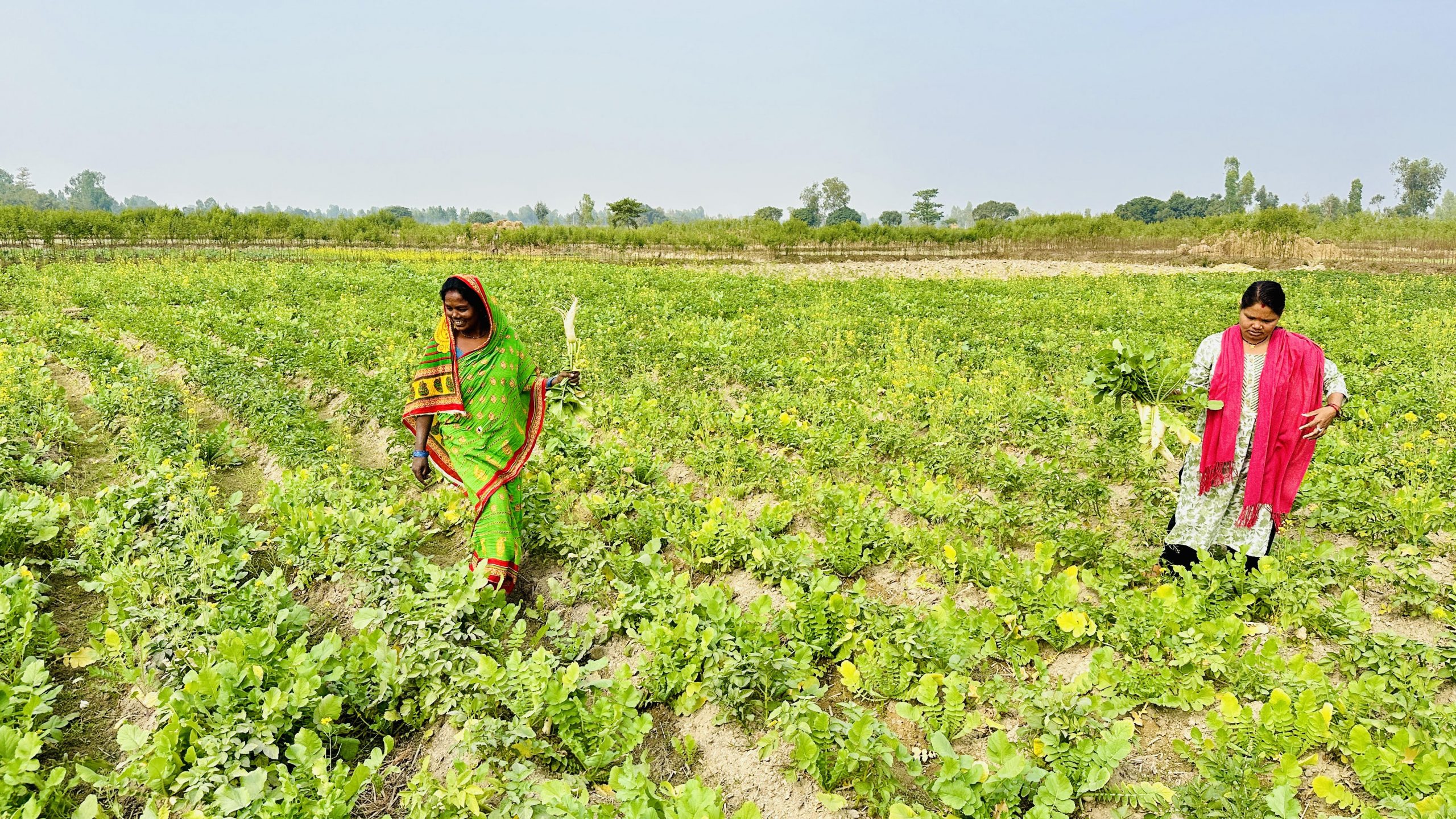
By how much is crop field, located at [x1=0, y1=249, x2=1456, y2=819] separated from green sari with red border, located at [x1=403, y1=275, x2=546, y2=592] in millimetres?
371

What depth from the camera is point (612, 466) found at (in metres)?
5.82

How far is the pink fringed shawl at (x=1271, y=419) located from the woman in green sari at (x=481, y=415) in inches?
155

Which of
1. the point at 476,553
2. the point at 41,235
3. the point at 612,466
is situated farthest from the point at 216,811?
the point at 41,235

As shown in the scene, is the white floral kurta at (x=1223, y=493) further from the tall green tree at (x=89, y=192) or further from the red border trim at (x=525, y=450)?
the tall green tree at (x=89, y=192)

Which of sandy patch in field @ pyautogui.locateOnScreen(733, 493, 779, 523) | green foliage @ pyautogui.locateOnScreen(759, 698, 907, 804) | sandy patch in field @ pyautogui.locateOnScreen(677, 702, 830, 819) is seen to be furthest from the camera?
sandy patch in field @ pyautogui.locateOnScreen(733, 493, 779, 523)

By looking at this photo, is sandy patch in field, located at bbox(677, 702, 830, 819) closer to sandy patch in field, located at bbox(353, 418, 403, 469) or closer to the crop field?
the crop field

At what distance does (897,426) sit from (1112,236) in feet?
131

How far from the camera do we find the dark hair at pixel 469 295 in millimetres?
4008

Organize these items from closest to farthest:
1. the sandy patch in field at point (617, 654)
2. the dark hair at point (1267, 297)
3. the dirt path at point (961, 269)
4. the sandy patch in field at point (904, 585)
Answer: the sandy patch in field at point (617, 654), the dark hair at point (1267, 297), the sandy patch in field at point (904, 585), the dirt path at point (961, 269)

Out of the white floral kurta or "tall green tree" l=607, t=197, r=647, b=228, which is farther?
"tall green tree" l=607, t=197, r=647, b=228

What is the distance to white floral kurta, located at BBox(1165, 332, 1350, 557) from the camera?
4.08m

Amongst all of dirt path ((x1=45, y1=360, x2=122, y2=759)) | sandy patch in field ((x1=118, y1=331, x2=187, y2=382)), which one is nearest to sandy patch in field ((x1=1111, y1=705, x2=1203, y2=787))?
dirt path ((x1=45, y1=360, x2=122, y2=759))

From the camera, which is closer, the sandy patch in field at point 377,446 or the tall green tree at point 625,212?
the sandy patch in field at point 377,446

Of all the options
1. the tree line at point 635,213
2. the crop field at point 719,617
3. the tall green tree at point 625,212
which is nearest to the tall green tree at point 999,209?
the tree line at point 635,213
